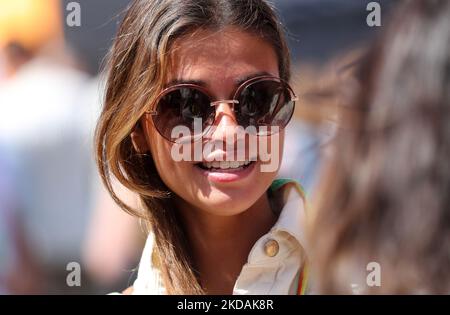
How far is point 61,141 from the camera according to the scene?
2014 mm

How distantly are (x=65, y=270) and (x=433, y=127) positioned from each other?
1.41 m

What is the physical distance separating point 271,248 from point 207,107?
0.40 meters

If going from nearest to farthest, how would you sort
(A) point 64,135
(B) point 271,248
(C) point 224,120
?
1. (C) point 224,120
2. (B) point 271,248
3. (A) point 64,135

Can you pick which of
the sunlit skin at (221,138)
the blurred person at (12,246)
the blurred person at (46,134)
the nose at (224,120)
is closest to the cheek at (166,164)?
the sunlit skin at (221,138)

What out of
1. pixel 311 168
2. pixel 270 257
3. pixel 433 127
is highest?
pixel 433 127

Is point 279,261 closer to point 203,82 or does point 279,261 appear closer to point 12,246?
point 203,82

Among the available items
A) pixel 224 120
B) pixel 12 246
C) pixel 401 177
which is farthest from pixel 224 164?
pixel 12 246

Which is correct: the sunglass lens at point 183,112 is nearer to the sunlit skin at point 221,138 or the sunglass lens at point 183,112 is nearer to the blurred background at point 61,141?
the sunlit skin at point 221,138

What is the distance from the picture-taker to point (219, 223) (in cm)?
155

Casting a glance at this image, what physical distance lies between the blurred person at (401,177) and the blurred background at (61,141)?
0.81 metres

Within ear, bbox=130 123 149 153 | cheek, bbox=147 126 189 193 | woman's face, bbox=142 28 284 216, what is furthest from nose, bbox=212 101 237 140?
ear, bbox=130 123 149 153

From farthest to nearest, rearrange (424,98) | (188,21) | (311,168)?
(311,168), (188,21), (424,98)

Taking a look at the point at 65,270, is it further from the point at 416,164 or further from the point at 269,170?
the point at 416,164
